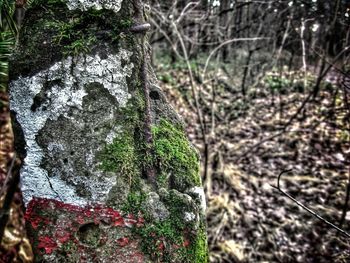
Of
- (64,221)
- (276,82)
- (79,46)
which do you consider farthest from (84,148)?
(276,82)

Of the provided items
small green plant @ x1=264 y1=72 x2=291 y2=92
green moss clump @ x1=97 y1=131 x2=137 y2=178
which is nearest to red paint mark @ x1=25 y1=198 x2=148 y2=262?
green moss clump @ x1=97 y1=131 x2=137 y2=178

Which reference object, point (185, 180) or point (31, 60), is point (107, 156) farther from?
point (31, 60)

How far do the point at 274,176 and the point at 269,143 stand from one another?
104cm

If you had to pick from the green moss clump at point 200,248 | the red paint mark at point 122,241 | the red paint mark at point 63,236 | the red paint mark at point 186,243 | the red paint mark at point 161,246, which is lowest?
the green moss clump at point 200,248

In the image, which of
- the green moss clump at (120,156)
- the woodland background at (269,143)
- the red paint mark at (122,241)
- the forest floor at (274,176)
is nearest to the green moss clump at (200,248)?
the red paint mark at (122,241)

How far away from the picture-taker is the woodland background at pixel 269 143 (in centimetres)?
354

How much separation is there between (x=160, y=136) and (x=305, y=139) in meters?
4.81

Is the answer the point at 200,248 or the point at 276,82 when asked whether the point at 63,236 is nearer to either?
the point at 200,248

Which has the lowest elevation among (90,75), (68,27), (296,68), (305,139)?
(305,139)

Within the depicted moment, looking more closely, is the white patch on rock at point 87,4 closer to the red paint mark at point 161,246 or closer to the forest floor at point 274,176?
the red paint mark at point 161,246

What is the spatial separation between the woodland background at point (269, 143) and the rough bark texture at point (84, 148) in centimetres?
163

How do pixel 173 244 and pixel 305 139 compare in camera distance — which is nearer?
pixel 173 244

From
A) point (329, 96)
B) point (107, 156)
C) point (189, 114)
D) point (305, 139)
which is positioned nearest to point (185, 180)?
point (107, 156)

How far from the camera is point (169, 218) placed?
113cm
